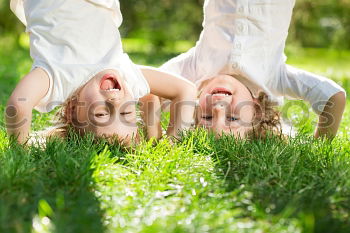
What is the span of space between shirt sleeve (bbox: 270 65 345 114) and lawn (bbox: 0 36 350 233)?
61 cm

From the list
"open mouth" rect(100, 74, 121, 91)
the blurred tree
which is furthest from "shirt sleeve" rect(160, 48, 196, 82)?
the blurred tree

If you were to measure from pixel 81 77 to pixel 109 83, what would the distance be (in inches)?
6.6

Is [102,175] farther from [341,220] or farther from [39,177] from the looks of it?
[341,220]

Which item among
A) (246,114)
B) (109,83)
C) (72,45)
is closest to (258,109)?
(246,114)

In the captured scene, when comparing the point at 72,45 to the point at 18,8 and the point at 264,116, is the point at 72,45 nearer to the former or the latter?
the point at 18,8

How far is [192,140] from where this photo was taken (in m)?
2.96

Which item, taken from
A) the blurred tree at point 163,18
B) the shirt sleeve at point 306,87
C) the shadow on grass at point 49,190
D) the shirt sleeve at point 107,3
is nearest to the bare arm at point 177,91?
the shirt sleeve at point 107,3

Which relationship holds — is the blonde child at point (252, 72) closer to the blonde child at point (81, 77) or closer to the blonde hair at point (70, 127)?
the blonde child at point (81, 77)

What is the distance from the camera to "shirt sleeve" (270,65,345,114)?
3.66 meters

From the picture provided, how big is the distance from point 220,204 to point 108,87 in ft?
4.37

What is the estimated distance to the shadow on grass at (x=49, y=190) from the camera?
1.80m

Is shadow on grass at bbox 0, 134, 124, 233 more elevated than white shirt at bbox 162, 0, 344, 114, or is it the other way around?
white shirt at bbox 162, 0, 344, 114

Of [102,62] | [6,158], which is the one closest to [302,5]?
[102,62]

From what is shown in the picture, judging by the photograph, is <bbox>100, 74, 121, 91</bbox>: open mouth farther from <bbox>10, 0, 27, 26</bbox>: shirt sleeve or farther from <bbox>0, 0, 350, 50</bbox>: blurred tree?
<bbox>0, 0, 350, 50</bbox>: blurred tree
